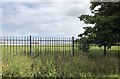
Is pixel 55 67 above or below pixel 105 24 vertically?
below

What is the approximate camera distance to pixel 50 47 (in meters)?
16.7

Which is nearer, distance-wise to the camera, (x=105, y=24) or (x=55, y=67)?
(x=55, y=67)

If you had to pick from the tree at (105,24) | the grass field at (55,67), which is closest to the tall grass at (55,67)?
the grass field at (55,67)

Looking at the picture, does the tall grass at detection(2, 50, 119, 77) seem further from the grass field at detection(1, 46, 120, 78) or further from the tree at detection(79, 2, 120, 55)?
the tree at detection(79, 2, 120, 55)

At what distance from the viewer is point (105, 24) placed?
1387 centimetres

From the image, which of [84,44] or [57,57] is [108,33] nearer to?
[84,44]

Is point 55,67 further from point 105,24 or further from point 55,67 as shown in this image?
point 105,24

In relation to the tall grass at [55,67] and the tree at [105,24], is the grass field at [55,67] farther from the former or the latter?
the tree at [105,24]

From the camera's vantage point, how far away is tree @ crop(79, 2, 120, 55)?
13.9 m

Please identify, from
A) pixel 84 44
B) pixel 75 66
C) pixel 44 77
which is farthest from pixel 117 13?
pixel 44 77

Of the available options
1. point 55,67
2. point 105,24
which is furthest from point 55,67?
point 105,24

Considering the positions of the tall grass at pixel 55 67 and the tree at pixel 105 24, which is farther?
the tree at pixel 105 24

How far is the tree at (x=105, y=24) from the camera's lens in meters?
13.9

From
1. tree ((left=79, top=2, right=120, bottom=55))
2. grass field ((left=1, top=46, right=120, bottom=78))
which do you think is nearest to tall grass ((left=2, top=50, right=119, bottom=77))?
grass field ((left=1, top=46, right=120, bottom=78))
